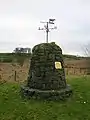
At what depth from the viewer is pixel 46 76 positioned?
1261 cm

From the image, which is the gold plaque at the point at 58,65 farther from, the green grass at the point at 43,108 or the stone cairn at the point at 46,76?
the green grass at the point at 43,108

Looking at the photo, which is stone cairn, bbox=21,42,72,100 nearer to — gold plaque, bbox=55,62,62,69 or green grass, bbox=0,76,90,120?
gold plaque, bbox=55,62,62,69

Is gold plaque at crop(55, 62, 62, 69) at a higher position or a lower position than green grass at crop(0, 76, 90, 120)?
higher

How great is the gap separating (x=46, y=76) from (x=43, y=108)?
6.00 feet

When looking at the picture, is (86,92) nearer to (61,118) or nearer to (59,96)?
(59,96)

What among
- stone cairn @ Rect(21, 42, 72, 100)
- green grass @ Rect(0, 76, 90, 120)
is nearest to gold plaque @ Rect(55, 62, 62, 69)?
stone cairn @ Rect(21, 42, 72, 100)

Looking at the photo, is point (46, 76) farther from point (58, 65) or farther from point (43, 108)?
point (43, 108)

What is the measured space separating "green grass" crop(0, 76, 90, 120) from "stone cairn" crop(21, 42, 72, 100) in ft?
1.20

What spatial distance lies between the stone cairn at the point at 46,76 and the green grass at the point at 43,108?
0.37 meters

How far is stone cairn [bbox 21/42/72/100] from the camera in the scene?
12273 mm

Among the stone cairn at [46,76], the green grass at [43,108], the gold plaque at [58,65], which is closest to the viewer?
the green grass at [43,108]

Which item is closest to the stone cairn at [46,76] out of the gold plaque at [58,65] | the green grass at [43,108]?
the gold plaque at [58,65]

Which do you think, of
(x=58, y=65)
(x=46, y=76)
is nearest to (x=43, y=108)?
(x=46, y=76)

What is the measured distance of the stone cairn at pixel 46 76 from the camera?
40.3 feet
